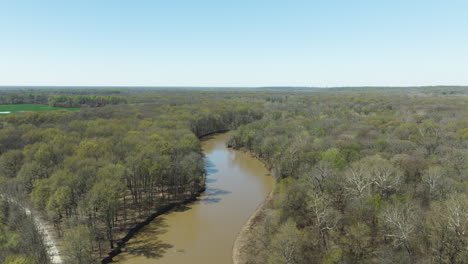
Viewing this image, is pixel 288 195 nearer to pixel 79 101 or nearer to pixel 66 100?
pixel 79 101

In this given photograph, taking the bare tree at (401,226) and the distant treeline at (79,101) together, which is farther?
the distant treeline at (79,101)

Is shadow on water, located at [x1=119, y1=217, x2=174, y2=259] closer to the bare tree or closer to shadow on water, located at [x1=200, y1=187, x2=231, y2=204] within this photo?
shadow on water, located at [x1=200, y1=187, x2=231, y2=204]

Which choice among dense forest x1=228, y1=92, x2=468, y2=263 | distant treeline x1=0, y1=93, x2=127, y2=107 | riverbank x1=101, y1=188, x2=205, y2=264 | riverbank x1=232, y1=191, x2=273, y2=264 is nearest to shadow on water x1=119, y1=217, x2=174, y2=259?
riverbank x1=101, y1=188, x2=205, y2=264

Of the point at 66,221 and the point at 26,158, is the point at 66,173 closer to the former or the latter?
the point at 66,221

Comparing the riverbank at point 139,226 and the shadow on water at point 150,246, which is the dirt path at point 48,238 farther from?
the shadow on water at point 150,246

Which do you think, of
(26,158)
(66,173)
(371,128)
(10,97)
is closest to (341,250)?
(66,173)

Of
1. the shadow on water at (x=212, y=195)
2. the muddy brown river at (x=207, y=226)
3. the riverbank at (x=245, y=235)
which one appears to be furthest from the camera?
the shadow on water at (x=212, y=195)

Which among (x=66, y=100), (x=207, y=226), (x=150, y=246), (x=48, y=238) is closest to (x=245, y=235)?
(x=207, y=226)

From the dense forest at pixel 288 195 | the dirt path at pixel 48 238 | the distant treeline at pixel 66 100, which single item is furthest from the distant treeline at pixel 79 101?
the dirt path at pixel 48 238
